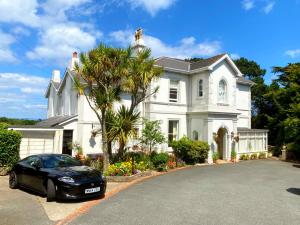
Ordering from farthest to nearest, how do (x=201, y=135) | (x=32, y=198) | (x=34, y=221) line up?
(x=201, y=135)
(x=32, y=198)
(x=34, y=221)

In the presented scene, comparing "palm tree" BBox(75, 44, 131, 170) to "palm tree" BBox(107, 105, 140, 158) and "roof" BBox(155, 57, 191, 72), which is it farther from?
"roof" BBox(155, 57, 191, 72)

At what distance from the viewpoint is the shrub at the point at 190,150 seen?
20109mm

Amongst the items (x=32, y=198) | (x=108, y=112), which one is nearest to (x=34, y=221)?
(x=32, y=198)

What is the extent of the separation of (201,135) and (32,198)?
14.6m

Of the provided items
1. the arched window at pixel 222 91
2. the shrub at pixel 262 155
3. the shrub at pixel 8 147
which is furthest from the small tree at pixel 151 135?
the shrub at pixel 262 155

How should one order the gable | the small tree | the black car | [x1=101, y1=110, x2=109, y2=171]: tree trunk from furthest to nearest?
the gable → the small tree → [x1=101, y1=110, x2=109, y2=171]: tree trunk → the black car

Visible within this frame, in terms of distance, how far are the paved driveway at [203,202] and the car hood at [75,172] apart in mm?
1081

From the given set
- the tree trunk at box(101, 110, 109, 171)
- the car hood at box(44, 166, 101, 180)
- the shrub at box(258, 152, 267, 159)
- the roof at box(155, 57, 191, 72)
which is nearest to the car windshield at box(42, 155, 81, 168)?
the car hood at box(44, 166, 101, 180)

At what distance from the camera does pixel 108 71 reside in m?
15.3

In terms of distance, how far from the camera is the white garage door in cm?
1795

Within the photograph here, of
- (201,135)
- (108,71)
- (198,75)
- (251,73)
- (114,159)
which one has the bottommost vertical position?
(114,159)

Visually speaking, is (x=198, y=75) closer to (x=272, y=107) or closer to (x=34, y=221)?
(x=272, y=107)

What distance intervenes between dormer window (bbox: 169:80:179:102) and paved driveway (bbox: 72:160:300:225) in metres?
9.41

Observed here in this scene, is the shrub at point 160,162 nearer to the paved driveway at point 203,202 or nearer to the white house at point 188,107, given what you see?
the paved driveway at point 203,202
